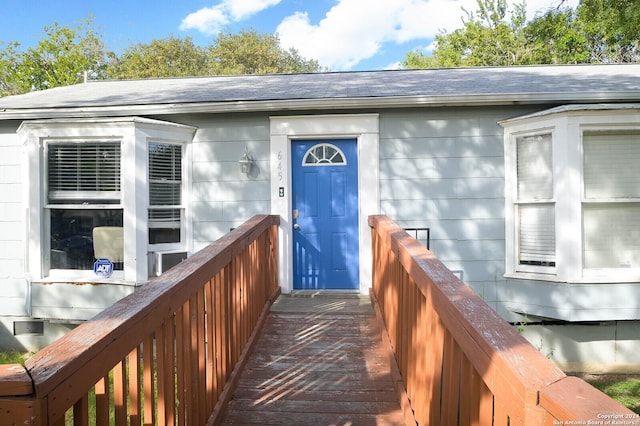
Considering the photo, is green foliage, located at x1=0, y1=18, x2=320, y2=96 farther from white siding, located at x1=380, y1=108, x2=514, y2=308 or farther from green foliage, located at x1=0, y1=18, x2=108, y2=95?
white siding, located at x1=380, y1=108, x2=514, y2=308

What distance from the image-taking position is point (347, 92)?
5953 mm

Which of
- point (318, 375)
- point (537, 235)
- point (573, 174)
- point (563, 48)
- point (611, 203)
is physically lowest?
point (318, 375)

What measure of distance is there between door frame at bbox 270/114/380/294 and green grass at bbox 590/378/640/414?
115 inches

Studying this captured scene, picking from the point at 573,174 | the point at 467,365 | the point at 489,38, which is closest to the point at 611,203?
the point at 573,174

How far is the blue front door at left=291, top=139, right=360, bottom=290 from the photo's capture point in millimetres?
5695

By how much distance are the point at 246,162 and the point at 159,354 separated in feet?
13.3

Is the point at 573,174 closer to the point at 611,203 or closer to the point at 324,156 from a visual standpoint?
the point at 611,203

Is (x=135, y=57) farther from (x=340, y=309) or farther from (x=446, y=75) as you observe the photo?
(x=340, y=309)

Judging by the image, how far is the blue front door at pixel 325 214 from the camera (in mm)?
5695

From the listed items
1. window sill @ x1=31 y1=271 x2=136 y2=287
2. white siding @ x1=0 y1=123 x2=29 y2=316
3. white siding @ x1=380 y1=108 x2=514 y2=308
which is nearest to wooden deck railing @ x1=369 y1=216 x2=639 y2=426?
white siding @ x1=380 y1=108 x2=514 y2=308

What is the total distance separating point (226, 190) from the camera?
5.85 m

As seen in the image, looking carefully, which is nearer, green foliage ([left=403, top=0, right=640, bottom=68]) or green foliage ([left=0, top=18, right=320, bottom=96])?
green foliage ([left=403, top=0, right=640, bottom=68])

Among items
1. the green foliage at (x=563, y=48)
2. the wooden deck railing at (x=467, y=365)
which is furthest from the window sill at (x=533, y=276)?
the green foliage at (x=563, y=48)

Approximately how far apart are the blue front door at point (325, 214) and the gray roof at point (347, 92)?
65cm
